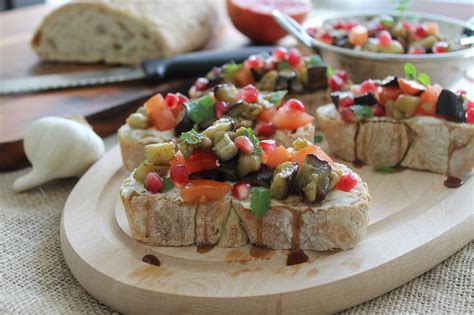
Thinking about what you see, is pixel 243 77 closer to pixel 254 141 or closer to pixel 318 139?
pixel 318 139

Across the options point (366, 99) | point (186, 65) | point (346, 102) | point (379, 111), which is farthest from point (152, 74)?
point (379, 111)

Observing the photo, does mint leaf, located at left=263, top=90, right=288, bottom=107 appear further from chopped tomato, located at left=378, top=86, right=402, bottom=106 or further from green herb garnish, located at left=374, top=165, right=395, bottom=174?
green herb garnish, located at left=374, top=165, right=395, bottom=174

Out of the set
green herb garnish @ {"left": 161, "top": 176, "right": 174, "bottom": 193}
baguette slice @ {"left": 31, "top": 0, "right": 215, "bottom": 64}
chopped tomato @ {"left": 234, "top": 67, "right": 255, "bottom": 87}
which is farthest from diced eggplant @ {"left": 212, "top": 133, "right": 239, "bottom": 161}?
baguette slice @ {"left": 31, "top": 0, "right": 215, "bottom": 64}

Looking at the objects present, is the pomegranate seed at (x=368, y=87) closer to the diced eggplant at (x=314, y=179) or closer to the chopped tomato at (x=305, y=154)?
the chopped tomato at (x=305, y=154)

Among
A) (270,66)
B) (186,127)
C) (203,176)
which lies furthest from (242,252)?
(270,66)

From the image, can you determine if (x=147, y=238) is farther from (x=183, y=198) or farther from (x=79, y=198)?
(x=79, y=198)
